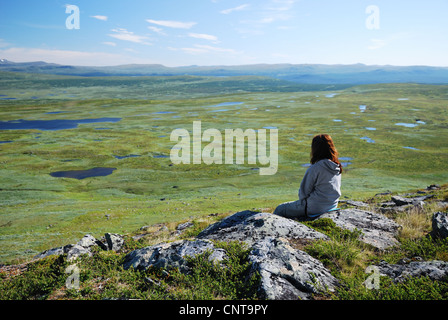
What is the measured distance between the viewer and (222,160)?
168 ft

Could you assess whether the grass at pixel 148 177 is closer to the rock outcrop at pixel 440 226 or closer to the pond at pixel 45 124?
the pond at pixel 45 124

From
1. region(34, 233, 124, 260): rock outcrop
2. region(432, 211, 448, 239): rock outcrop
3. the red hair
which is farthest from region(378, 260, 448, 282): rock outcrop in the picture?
region(34, 233, 124, 260): rock outcrop

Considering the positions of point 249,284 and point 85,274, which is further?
point 85,274

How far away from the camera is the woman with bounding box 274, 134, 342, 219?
867 cm

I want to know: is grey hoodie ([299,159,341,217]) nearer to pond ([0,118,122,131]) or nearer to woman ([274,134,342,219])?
woman ([274,134,342,219])

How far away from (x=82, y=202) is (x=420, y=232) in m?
31.0

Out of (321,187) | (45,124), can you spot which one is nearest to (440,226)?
(321,187)

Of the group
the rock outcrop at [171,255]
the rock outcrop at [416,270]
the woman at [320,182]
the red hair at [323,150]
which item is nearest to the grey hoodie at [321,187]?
the woman at [320,182]

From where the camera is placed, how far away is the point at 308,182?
8922 millimetres

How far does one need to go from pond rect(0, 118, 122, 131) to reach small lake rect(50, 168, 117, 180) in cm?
4657

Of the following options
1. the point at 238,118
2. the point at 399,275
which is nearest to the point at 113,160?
the point at 399,275

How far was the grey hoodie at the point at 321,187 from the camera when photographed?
28.4ft

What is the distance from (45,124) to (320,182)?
104m
